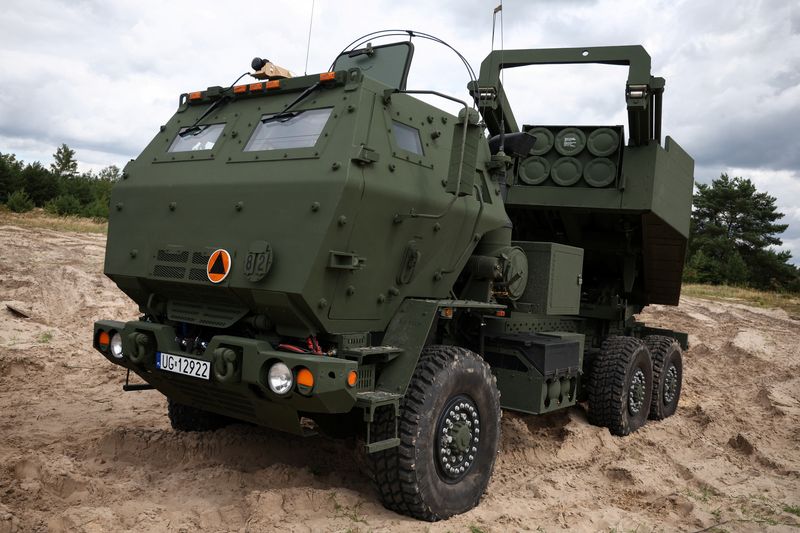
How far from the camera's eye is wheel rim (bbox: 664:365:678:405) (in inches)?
356

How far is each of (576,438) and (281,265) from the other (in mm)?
4012

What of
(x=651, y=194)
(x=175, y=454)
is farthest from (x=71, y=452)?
(x=651, y=194)

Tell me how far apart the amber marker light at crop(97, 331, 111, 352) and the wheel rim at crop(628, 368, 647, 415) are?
5241mm

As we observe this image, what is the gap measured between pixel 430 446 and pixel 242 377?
1.27 meters

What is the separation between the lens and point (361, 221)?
4.69 m

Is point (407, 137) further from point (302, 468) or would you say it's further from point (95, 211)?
point (95, 211)

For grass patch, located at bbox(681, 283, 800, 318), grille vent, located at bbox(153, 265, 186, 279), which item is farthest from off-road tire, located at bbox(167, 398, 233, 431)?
grass patch, located at bbox(681, 283, 800, 318)

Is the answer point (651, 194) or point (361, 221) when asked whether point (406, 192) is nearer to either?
point (361, 221)

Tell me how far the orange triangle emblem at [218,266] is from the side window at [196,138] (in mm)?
Answer: 1009

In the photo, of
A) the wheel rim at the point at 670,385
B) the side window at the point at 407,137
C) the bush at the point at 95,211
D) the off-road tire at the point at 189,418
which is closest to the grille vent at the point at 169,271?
the off-road tire at the point at 189,418

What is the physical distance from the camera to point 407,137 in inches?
205

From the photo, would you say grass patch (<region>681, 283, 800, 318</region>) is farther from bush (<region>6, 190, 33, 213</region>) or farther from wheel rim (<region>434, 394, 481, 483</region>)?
bush (<region>6, 190, 33, 213</region>)

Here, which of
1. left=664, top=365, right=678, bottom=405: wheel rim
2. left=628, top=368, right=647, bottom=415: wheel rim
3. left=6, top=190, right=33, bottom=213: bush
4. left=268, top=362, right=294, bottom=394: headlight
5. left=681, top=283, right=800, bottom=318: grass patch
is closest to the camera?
Result: left=268, top=362, right=294, bottom=394: headlight

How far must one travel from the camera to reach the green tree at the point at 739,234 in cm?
3822
